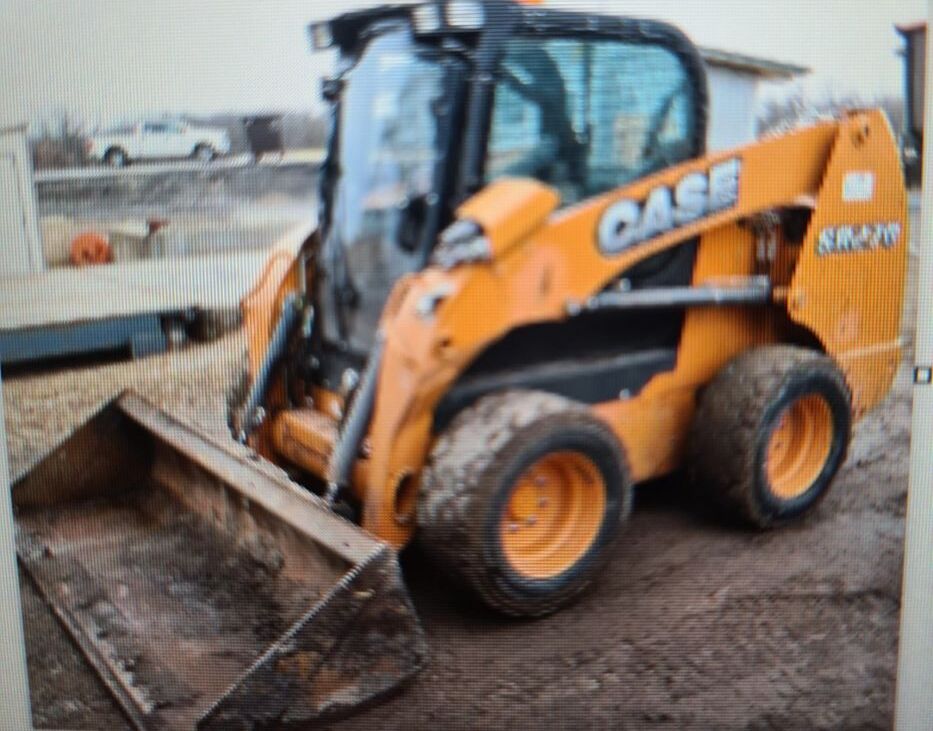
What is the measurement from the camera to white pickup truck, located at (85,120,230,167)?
1.91m

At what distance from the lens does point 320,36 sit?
6.12ft

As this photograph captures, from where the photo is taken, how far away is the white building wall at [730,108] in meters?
1.86

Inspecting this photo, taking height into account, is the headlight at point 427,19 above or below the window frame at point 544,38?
above

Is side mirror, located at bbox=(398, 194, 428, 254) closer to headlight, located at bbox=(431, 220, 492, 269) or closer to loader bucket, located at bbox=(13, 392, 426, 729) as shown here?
headlight, located at bbox=(431, 220, 492, 269)

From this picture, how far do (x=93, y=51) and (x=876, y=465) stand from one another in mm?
1773

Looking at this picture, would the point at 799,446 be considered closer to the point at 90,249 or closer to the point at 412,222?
the point at 412,222

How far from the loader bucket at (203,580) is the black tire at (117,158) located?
52cm

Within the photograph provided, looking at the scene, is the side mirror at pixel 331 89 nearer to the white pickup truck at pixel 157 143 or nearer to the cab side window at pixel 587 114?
the white pickup truck at pixel 157 143

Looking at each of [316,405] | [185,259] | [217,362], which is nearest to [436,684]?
[316,405]

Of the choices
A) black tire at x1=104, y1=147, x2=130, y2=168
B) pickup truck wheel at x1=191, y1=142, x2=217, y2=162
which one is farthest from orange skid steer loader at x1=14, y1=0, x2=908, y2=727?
black tire at x1=104, y1=147, x2=130, y2=168

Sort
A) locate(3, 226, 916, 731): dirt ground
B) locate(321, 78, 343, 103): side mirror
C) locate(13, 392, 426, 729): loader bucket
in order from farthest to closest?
1. locate(321, 78, 343, 103): side mirror
2. locate(3, 226, 916, 731): dirt ground
3. locate(13, 392, 426, 729): loader bucket

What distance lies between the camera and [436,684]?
70.9 inches

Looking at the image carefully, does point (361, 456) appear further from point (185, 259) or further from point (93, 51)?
point (93, 51)

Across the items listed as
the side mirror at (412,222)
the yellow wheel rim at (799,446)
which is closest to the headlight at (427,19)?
the side mirror at (412,222)
